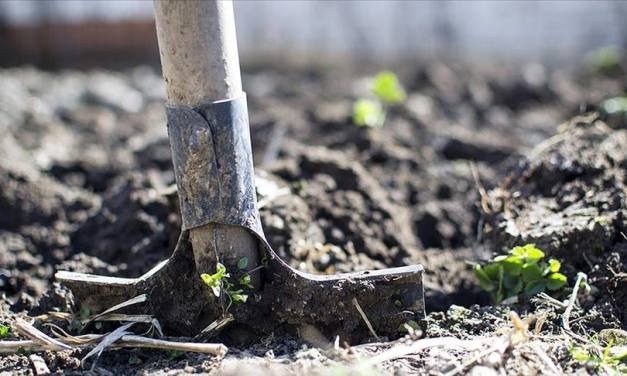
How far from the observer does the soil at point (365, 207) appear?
7.35ft

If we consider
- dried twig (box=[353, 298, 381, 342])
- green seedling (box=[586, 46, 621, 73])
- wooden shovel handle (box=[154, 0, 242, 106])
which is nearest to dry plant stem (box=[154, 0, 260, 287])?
wooden shovel handle (box=[154, 0, 242, 106])

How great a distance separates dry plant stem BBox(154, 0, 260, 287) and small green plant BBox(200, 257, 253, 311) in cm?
50

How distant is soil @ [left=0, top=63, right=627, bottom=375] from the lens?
224 cm

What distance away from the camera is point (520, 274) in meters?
2.56

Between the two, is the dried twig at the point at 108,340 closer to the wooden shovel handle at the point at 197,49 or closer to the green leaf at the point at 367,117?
the wooden shovel handle at the point at 197,49

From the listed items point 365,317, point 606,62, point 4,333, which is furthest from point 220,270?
point 606,62

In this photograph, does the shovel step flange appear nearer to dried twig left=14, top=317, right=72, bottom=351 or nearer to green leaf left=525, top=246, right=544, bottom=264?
dried twig left=14, top=317, right=72, bottom=351

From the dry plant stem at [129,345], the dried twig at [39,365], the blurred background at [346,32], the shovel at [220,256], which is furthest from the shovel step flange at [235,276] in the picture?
the blurred background at [346,32]

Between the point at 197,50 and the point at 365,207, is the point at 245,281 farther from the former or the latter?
the point at 365,207

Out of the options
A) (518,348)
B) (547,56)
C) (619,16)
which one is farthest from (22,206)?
(619,16)

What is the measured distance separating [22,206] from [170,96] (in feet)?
6.62

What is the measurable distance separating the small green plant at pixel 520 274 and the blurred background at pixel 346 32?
6901 mm

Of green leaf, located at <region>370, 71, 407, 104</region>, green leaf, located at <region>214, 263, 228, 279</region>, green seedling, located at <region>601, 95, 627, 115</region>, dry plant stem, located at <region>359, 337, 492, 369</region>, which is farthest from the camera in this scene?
green leaf, located at <region>370, 71, 407, 104</region>

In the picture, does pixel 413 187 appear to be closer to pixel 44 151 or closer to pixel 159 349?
pixel 159 349
